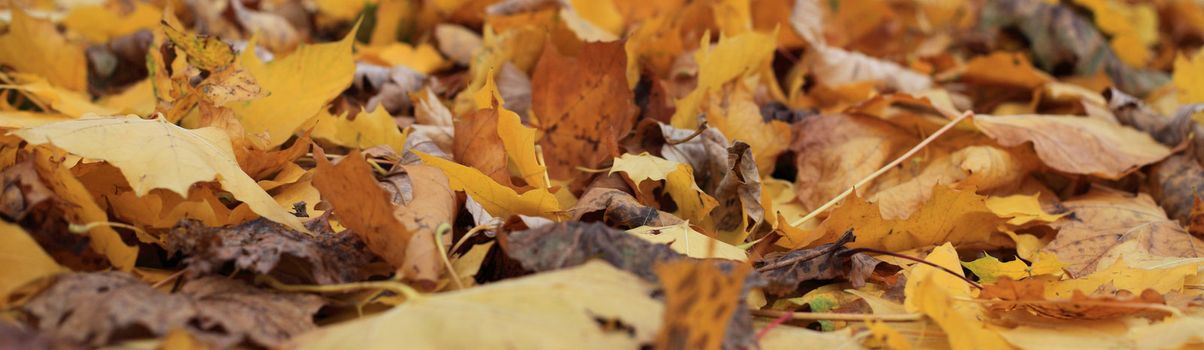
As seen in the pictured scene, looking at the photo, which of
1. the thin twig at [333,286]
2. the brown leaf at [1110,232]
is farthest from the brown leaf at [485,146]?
the brown leaf at [1110,232]

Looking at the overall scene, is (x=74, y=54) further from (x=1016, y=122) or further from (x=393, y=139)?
(x=1016, y=122)

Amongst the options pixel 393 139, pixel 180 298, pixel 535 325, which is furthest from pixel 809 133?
pixel 180 298

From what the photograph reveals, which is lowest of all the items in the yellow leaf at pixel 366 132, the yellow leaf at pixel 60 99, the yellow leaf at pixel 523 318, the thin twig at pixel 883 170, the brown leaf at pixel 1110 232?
the brown leaf at pixel 1110 232

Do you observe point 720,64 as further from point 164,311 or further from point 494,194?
point 164,311

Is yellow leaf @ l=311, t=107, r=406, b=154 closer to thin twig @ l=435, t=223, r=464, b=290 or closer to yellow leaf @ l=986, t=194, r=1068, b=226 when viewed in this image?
thin twig @ l=435, t=223, r=464, b=290

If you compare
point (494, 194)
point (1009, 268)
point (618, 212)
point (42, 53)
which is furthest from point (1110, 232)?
point (42, 53)

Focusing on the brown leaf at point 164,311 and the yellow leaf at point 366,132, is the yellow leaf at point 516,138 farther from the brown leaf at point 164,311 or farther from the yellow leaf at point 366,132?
the brown leaf at point 164,311
